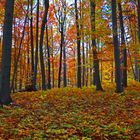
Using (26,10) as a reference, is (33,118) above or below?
below

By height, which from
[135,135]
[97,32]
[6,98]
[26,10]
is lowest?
[135,135]

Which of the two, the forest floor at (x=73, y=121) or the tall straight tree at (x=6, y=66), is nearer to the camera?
the forest floor at (x=73, y=121)

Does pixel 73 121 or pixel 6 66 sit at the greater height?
pixel 6 66

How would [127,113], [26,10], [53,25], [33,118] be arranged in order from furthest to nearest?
[53,25]
[26,10]
[127,113]
[33,118]

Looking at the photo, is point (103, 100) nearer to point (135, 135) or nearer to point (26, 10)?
point (135, 135)

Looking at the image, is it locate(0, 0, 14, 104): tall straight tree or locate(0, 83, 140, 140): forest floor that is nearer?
locate(0, 83, 140, 140): forest floor

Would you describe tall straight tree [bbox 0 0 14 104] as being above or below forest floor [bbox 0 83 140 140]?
above

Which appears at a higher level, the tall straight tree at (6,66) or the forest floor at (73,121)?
the tall straight tree at (6,66)

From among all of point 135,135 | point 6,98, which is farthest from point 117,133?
point 6,98

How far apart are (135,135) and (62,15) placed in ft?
95.0

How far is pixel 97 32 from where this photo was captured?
2027cm

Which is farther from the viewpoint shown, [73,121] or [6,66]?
[6,66]

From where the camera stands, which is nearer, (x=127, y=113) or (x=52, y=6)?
(x=127, y=113)

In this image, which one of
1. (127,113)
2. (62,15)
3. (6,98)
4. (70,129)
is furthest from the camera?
(62,15)
